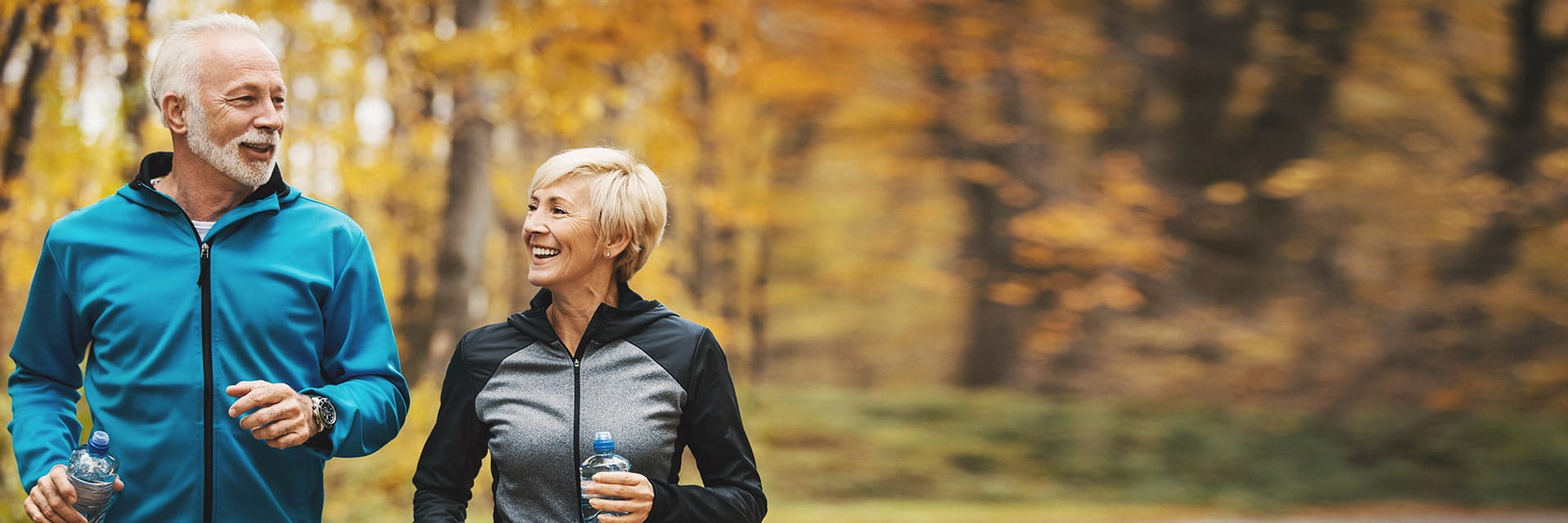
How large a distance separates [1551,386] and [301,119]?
1345 cm

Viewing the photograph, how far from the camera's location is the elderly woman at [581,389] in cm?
257

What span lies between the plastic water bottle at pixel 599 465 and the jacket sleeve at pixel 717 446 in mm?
102

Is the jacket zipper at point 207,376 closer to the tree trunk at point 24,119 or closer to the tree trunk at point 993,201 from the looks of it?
the tree trunk at point 24,119

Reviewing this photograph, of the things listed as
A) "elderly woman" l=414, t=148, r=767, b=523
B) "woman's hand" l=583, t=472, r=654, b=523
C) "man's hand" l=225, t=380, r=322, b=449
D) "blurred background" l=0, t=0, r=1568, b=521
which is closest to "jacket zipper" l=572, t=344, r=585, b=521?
"elderly woman" l=414, t=148, r=767, b=523

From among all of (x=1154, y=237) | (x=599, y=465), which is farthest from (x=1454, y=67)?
(x=599, y=465)

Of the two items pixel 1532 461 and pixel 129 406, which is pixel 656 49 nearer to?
pixel 129 406

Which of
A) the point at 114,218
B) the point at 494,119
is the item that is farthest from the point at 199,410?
the point at 494,119

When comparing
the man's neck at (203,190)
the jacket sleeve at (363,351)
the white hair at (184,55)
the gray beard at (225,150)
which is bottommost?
the jacket sleeve at (363,351)

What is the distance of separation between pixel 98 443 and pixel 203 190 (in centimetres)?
51

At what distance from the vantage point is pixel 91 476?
2.34 m

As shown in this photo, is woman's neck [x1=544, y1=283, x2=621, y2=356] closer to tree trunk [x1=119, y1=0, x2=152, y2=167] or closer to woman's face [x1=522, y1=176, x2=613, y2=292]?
woman's face [x1=522, y1=176, x2=613, y2=292]

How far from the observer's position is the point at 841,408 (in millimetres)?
16344

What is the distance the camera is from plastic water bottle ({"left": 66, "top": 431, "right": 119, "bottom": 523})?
2.33m

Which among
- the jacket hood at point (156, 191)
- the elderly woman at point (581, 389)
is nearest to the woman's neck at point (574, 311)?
the elderly woman at point (581, 389)
